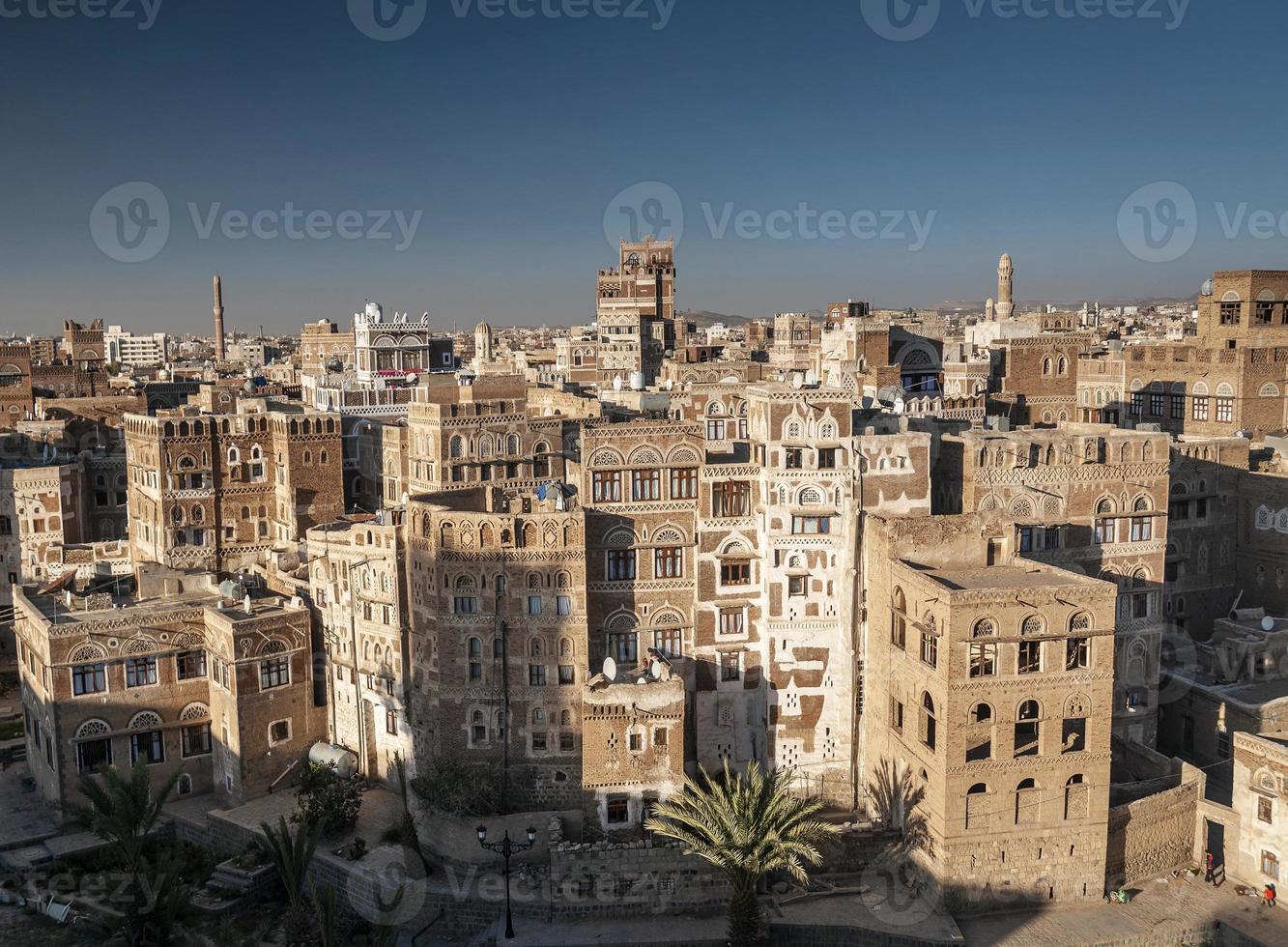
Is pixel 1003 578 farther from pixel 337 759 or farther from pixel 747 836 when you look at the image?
pixel 337 759

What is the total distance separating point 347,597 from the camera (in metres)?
48.5

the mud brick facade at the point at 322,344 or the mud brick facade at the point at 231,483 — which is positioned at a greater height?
the mud brick facade at the point at 322,344

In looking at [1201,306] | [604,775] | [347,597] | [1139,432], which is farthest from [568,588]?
[1201,306]

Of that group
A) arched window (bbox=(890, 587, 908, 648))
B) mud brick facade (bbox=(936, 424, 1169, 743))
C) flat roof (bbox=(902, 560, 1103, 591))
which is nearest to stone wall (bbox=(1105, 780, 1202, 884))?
mud brick facade (bbox=(936, 424, 1169, 743))

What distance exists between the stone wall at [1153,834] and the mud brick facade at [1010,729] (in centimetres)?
143

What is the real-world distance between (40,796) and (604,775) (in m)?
25.7

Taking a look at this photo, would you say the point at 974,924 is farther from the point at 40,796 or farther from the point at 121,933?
the point at 40,796

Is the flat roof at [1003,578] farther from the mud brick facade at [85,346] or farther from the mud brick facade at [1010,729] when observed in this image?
the mud brick facade at [85,346]

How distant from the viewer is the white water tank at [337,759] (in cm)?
4806

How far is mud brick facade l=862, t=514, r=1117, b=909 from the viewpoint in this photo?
3828 cm

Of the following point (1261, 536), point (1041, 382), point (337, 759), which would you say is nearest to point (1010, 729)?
point (1261, 536)

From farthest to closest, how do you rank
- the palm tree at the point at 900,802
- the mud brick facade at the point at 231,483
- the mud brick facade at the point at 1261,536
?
the mud brick facade at the point at 231,483 → the mud brick facade at the point at 1261,536 → the palm tree at the point at 900,802

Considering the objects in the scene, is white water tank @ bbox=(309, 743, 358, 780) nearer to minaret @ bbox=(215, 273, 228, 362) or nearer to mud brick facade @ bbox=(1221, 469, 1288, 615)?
mud brick facade @ bbox=(1221, 469, 1288, 615)

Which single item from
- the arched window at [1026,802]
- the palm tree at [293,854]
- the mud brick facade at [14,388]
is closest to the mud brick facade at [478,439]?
the palm tree at [293,854]
